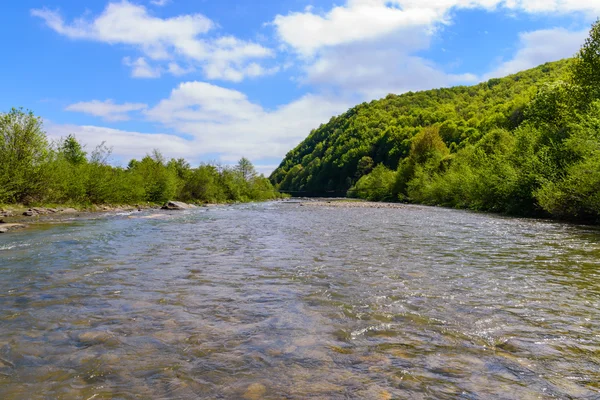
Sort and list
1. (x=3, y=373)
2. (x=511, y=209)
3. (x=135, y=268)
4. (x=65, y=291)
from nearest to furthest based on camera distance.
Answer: (x=3, y=373), (x=65, y=291), (x=135, y=268), (x=511, y=209)

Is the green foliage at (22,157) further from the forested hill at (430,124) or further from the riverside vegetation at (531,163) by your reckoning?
the forested hill at (430,124)

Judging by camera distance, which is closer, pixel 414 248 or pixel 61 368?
pixel 61 368

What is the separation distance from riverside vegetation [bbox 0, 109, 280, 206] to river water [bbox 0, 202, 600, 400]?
2774 centimetres

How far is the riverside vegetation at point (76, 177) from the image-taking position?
3400 centimetres

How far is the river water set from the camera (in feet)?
13.8

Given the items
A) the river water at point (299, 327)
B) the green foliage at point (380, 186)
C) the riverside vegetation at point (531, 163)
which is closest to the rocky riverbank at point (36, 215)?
the river water at point (299, 327)

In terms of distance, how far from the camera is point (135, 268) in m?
10.6

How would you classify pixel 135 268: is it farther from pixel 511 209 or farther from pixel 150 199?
pixel 150 199

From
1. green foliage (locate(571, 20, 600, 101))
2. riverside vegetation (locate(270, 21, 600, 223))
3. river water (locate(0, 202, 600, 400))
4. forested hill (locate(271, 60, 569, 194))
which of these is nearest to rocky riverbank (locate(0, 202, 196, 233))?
river water (locate(0, 202, 600, 400))

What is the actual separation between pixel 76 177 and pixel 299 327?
1696 inches

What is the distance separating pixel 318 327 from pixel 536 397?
3053mm

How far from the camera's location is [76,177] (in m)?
41.0

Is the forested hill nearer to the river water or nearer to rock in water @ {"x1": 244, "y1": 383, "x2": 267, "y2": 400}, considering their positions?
the river water

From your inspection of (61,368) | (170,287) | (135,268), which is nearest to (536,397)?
(61,368)
